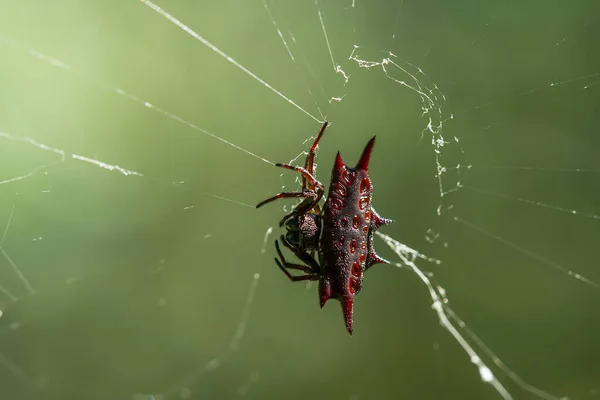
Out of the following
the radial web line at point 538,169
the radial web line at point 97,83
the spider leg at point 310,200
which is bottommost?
the radial web line at point 97,83

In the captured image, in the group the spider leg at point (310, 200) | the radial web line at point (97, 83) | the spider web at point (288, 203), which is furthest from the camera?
the spider web at point (288, 203)

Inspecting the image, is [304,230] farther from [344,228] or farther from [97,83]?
[97,83]

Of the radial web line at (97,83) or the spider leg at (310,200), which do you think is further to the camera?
the radial web line at (97,83)

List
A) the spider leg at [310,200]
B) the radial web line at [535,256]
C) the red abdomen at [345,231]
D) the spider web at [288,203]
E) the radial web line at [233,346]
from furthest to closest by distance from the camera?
the radial web line at [535,256], the radial web line at [233,346], the spider web at [288,203], the spider leg at [310,200], the red abdomen at [345,231]

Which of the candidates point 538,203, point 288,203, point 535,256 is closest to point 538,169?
point 538,203

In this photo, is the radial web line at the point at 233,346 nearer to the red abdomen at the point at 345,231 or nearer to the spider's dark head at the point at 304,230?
the spider's dark head at the point at 304,230

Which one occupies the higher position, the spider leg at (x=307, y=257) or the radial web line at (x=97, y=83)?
the radial web line at (x=97, y=83)

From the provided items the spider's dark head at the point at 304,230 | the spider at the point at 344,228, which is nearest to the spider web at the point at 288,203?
the spider's dark head at the point at 304,230
